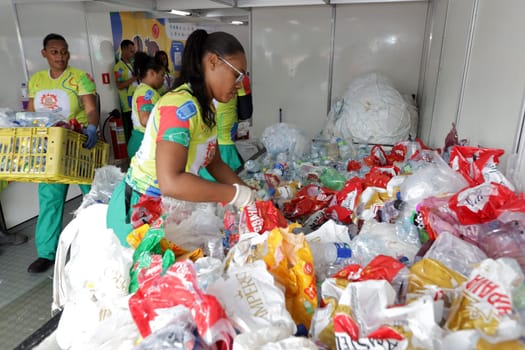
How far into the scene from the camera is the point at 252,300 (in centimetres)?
81

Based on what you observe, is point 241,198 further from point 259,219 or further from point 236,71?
point 236,71

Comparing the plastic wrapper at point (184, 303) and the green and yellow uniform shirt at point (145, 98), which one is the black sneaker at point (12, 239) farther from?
the plastic wrapper at point (184, 303)

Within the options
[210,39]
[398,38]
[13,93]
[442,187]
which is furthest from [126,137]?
[442,187]

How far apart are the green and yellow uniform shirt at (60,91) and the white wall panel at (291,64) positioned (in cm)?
193

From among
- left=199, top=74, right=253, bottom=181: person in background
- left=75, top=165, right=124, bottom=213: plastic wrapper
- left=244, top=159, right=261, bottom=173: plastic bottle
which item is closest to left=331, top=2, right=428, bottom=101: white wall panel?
left=199, top=74, right=253, bottom=181: person in background

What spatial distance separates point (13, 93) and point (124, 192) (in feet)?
9.72

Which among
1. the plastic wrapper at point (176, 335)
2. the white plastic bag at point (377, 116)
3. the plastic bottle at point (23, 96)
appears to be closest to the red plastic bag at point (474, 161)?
the plastic wrapper at point (176, 335)

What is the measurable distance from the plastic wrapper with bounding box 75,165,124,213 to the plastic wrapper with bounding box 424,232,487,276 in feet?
4.96

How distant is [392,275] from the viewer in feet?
2.80

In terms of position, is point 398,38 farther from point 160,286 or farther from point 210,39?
point 160,286

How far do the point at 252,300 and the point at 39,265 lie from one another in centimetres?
274

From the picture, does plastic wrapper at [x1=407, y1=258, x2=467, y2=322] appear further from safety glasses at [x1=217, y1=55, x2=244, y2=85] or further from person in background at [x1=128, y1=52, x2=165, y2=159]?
person in background at [x1=128, y1=52, x2=165, y2=159]

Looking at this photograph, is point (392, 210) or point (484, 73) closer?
point (392, 210)

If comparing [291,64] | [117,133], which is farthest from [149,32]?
[291,64]
